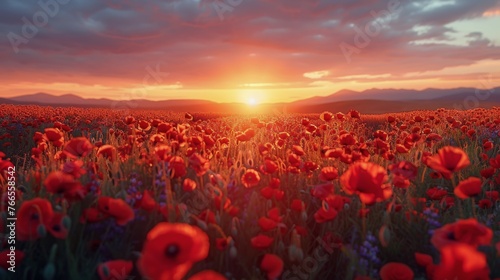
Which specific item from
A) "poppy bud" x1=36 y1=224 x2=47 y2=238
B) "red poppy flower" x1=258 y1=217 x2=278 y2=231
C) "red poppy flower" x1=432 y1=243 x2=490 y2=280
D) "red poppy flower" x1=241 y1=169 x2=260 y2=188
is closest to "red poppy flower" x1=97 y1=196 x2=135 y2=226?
"poppy bud" x1=36 y1=224 x2=47 y2=238

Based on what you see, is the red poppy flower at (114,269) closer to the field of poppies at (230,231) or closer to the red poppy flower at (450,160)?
the field of poppies at (230,231)

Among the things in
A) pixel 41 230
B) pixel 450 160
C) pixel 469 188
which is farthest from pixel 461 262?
pixel 41 230

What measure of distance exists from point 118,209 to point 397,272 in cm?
137

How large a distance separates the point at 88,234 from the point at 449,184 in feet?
13.0

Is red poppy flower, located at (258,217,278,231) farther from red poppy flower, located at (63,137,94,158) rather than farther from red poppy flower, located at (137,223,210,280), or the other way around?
red poppy flower, located at (63,137,94,158)

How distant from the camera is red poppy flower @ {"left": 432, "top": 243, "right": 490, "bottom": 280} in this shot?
1.50 meters

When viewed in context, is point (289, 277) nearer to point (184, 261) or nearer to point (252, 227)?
point (252, 227)

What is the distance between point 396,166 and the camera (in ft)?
10.4

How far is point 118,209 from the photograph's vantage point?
2.09 metres

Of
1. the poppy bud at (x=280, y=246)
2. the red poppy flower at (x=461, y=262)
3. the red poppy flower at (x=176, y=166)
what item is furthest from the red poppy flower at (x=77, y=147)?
the red poppy flower at (x=461, y=262)

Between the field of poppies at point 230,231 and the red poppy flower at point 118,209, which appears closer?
the field of poppies at point 230,231

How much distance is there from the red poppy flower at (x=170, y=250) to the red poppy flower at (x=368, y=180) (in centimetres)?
113

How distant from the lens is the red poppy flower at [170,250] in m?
1.39

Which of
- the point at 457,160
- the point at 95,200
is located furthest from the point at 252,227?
the point at 457,160
